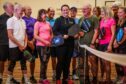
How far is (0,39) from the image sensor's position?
689 cm

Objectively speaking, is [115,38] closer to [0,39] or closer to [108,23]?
[108,23]

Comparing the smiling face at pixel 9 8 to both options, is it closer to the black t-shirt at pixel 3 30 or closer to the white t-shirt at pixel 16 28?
the black t-shirt at pixel 3 30

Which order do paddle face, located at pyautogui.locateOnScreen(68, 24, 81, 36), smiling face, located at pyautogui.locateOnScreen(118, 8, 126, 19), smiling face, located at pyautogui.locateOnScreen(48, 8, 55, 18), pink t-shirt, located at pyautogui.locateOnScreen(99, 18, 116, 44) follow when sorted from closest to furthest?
smiling face, located at pyautogui.locateOnScreen(118, 8, 126, 19) < pink t-shirt, located at pyautogui.locateOnScreen(99, 18, 116, 44) < paddle face, located at pyautogui.locateOnScreen(68, 24, 81, 36) < smiling face, located at pyautogui.locateOnScreen(48, 8, 55, 18)

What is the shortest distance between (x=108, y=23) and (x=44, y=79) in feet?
5.79

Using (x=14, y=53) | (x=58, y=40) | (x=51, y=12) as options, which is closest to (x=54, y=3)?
(x=51, y=12)

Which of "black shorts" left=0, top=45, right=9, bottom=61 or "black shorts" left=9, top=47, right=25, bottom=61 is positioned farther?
"black shorts" left=0, top=45, right=9, bottom=61

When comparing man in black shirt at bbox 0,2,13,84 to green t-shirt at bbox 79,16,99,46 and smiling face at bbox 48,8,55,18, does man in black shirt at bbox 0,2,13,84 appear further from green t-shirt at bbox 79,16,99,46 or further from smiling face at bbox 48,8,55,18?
smiling face at bbox 48,8,55,18

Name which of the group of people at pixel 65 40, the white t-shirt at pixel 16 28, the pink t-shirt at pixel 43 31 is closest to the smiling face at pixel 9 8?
the group of people at pixel 65 40

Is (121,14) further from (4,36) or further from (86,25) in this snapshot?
(4,36)

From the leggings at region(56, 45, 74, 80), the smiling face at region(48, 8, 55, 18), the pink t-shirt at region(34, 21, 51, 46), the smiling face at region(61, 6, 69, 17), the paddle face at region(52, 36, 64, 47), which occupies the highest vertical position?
the smiling face at region(61, 6, 69, 17)

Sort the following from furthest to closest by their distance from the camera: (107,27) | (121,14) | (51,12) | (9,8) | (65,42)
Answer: (51,12) < (9,8) < (65,42) < (107,27) < (121,14)

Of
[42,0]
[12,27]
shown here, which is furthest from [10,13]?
[42,0]

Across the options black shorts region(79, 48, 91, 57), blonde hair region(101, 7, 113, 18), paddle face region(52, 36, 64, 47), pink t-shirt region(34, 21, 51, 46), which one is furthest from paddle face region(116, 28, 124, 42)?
pink t-shirt region(34, 21, 51, 46)

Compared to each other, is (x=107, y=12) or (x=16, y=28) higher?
(x=107, y=12)
